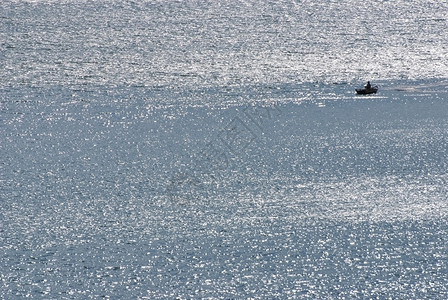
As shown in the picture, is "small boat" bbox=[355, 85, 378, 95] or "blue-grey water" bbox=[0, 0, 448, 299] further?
"small boat" bbox=[355, 85, 378, 95]

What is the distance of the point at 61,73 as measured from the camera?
22516 millimetres

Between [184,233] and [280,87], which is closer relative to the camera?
[184,233]

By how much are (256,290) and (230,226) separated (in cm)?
221

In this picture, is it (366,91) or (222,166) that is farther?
(366,91)

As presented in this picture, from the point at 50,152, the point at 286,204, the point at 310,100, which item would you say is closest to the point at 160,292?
the point at 286,204

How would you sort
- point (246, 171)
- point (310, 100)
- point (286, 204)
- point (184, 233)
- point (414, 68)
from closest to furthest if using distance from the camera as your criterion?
point (184, 233) < point (286, 204) < point (246, 171) < point (310, 100) < point (414, 68)

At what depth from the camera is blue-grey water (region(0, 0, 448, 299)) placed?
11.0m

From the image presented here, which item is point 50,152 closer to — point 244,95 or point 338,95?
point 244,95

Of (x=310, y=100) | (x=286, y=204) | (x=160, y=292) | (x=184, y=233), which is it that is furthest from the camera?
(x=310, y=100)

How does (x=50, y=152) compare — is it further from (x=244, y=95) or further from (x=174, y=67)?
(x=174, y=67)

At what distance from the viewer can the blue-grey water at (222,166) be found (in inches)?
432

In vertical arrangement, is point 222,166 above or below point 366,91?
below

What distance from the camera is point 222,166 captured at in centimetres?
1561

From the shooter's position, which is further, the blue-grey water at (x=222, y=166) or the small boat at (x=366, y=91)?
the small boat at (x=366, y=91)
